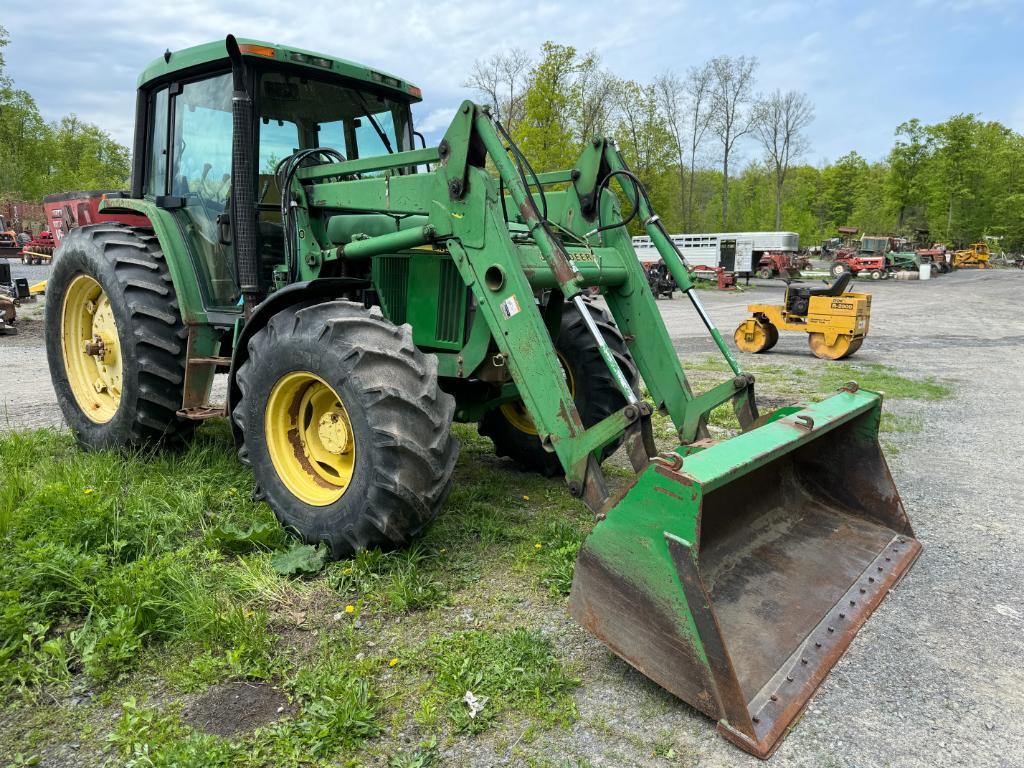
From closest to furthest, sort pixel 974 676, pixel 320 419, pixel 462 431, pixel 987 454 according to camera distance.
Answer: pixel 974 676 < pixel 320 419 < pixel 987 454 < pixel 462 431

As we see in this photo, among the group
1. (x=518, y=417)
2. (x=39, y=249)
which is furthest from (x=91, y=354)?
(x=39, y=249)

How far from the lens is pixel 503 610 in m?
3.21

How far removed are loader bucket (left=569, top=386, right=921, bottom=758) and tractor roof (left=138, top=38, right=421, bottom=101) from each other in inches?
134

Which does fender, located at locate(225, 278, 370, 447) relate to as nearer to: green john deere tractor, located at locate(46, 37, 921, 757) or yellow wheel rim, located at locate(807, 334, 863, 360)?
green john deere tractor, located at locate(46, 37, 921, 757)

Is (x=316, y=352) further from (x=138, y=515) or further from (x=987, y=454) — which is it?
(x=987, y=454)

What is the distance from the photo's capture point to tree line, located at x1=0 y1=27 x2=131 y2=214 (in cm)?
4512

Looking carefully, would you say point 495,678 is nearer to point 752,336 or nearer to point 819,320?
point 819,320

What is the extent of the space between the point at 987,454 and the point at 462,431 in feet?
14.8

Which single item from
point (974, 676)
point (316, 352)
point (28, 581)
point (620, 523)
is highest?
point (316, 352)

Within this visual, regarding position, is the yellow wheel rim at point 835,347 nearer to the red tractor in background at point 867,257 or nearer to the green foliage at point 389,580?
the green foliage at point 389,580

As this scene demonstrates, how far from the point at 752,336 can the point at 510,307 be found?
1030 centimetres

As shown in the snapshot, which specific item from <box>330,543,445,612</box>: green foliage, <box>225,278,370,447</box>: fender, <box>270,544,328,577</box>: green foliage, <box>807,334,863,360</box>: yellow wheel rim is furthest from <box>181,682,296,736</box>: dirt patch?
<box>807,334,863,360</box>: yellow wheel rim

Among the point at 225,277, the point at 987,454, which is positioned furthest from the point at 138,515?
the point at 987,454

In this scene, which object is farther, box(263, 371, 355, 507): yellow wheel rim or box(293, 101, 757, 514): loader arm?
box(263, 371, 355, 507): yellow wheel rim
